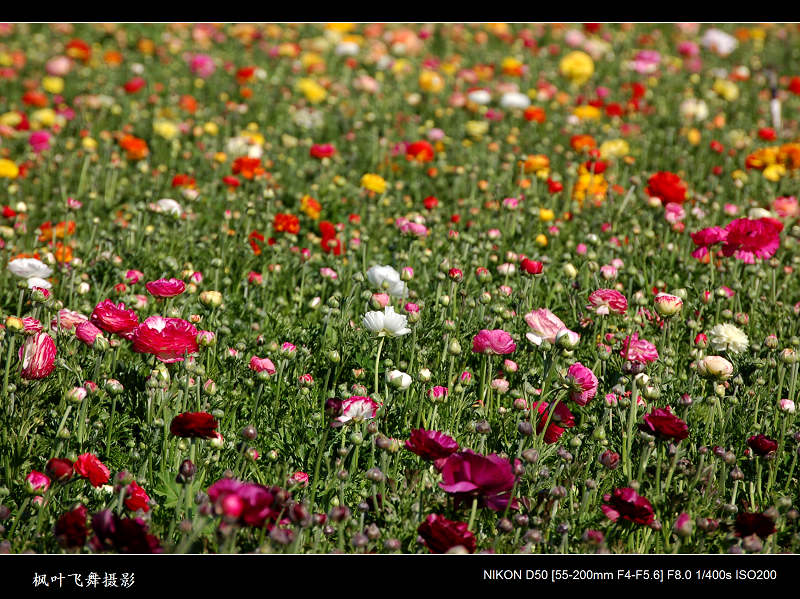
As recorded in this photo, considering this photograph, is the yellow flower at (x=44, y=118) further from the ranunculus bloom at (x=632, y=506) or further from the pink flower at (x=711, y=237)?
the ranunculus bloom at (x=632, y=506)

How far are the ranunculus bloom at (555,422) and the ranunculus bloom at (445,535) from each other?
23.5 inches

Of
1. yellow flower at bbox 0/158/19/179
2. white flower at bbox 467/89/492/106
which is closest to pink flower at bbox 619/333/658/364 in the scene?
yellow flower at bbox 0/158/19/179

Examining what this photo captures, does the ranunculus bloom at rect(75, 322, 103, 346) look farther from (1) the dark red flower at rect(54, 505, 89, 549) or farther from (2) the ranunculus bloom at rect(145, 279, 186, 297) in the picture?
(1) the dark red flower at rect(54, 505, 89, 549)

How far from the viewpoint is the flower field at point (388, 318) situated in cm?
217

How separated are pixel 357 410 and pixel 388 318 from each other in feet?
1.35

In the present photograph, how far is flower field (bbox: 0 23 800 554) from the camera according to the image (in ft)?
7.11

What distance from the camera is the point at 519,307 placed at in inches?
122

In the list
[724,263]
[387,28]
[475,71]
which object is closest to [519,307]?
[724,263]

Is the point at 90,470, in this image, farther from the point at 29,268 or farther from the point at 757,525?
Answer: the point at 757,525

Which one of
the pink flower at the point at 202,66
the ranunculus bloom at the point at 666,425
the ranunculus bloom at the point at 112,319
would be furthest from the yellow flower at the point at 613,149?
the ranunculus bloom at the point at 112,319

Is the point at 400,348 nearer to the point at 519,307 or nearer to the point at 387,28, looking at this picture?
the point at 519,307

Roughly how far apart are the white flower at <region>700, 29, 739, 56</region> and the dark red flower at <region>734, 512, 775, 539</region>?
252 inches

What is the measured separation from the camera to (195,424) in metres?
2.03
